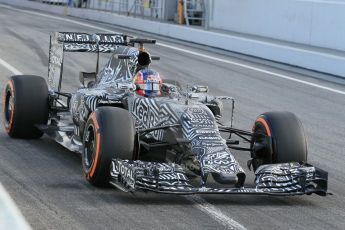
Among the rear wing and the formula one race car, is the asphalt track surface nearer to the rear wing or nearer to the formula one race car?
the formula one race car

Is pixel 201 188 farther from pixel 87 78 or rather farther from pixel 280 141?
pixel 87 78

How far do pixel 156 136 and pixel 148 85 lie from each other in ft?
2.74

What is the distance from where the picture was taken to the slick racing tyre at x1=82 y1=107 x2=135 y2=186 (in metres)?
9.55

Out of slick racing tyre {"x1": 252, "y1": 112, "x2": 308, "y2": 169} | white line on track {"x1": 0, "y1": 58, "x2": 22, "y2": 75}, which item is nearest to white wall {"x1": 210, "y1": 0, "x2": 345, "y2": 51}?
white line on track {"x1": 0, "y1": 58, "x2": 22, "y2": 75}

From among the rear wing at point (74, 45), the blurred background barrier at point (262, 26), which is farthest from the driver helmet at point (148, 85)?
the blurred background barrier at point (262, 26)

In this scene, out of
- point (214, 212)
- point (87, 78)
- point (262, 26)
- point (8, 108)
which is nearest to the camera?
point (214, 212)

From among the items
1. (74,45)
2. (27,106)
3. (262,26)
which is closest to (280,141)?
(27,106)

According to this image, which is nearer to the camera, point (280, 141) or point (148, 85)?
point (280, 141)

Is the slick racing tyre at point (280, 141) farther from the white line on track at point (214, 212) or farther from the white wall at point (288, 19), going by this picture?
the white wall at point (288, 19)

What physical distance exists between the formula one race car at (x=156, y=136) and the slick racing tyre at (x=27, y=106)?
13 mm

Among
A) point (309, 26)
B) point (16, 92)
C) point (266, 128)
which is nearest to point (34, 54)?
point (309, 26)

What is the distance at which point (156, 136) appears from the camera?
10.3 metres

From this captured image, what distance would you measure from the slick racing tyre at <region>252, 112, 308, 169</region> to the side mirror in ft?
10.1

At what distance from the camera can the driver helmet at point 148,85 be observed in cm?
1089
